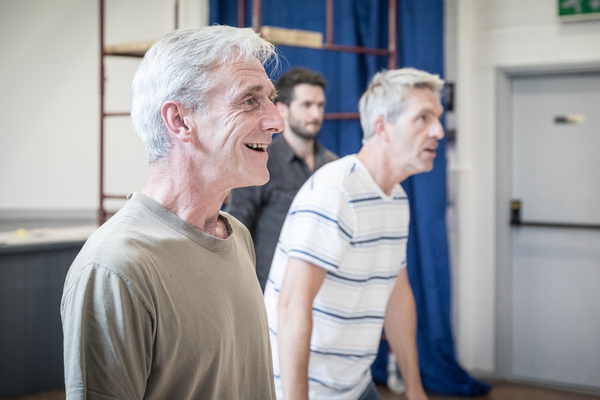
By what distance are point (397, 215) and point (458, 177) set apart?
212cm

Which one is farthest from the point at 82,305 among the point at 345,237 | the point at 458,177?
the point at 458,177

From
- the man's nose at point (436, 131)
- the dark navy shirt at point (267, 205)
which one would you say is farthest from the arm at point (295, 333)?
the dark navy shirt at point (267, 205)

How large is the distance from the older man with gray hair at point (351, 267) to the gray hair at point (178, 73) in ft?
1.67

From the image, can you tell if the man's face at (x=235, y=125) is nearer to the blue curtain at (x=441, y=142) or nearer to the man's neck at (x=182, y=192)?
the man's neck at (x=182, y=192)

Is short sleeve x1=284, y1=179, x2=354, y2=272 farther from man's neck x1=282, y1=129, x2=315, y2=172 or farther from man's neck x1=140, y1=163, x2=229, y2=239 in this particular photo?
man's neck x1=282, y1=129, x2=315, y2=172

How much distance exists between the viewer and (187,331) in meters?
0.75

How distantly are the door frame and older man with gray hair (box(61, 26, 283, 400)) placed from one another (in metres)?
2.81

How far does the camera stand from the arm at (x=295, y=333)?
1.19m

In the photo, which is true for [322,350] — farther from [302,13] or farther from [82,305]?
[302,13]

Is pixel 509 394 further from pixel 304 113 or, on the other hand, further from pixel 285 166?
pixel 304 113

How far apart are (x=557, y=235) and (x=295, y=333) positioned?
2768 millimetres

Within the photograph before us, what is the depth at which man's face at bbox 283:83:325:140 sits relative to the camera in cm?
273

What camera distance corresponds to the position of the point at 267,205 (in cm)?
258

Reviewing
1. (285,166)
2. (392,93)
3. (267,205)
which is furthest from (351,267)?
(285,166)
